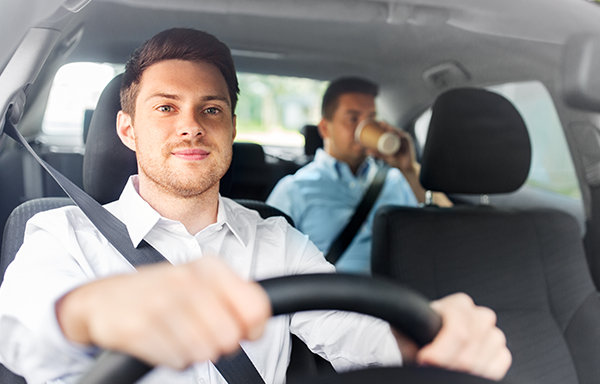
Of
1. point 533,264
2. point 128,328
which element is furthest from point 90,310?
point 533,264

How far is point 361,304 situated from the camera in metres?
0.51

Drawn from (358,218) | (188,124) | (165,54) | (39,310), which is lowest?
(358,218)

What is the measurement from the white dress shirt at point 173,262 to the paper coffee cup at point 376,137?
0.74 metres

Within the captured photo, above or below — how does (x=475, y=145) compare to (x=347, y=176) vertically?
above

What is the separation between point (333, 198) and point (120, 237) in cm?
102

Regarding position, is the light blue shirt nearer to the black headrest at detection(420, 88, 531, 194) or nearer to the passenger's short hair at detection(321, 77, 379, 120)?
the passenger's short hair at detection(321, 77, 379, 120)

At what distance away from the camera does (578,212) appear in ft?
5.59

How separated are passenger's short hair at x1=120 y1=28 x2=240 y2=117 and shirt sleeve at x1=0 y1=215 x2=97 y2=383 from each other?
10.9 inches

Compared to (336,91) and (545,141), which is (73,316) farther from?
(545,141)

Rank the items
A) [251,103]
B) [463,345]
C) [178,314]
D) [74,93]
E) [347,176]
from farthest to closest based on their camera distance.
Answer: [347,176]
[251,103]
[74,93]
[463,345]
[178,314]

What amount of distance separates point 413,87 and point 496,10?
0.82 metres

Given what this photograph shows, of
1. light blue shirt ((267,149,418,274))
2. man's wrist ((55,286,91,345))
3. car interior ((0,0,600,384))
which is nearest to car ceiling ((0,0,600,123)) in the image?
car interior ((0,0,600,384))

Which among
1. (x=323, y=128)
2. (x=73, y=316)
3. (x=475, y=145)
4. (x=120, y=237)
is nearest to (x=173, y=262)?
(x=120, y=237)

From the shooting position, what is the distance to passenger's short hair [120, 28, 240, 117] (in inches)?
35.1
